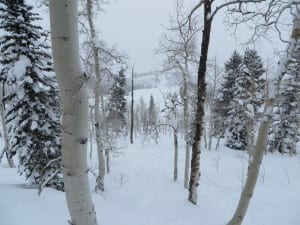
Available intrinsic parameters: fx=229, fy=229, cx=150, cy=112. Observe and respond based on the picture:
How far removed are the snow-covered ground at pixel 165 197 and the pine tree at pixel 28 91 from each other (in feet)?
3.66

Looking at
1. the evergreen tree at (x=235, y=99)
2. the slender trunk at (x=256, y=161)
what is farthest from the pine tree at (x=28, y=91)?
the evergreen tree at (x=235, y=99)

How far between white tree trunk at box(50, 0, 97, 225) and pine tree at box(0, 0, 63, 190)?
5.91m

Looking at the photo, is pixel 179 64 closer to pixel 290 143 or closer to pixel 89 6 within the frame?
pixel 89 6

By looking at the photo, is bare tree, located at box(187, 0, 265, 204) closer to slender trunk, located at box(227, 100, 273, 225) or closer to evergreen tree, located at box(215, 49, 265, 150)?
slender trunk, located at box(227, 100, 273, 225)

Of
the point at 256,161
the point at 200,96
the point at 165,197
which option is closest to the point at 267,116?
the point at 256,161

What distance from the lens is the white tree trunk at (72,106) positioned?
1363 mm

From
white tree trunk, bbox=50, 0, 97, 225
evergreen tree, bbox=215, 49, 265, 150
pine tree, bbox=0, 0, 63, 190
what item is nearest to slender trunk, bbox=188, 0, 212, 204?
pine tree, bbox=0, 0, 63, 190

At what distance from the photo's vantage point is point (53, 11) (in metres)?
1.33

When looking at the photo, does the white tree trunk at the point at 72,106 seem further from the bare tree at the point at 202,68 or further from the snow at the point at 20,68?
the snow at the point at 20,68

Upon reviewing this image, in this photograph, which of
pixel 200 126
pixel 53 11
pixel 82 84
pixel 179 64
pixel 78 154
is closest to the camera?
pixel 53 11

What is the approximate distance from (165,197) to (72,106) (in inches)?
267

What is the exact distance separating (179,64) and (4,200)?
28.7 ft

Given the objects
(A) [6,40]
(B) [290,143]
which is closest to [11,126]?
(A) [6,40]

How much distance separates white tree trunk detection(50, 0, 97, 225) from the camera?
1363 millimetres
